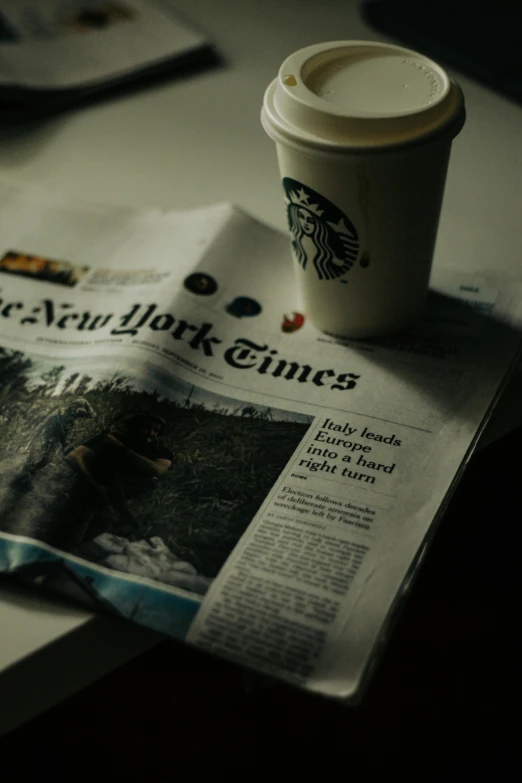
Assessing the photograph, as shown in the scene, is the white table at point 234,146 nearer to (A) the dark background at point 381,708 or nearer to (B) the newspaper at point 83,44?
(B) the newspaper at point 83,44

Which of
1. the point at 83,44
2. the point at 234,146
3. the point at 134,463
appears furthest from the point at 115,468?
the point at 83,44

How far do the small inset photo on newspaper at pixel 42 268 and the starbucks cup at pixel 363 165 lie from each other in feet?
0.62

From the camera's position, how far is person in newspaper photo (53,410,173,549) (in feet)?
1.26

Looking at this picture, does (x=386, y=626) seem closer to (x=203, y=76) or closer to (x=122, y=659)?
(x=122, y=659)

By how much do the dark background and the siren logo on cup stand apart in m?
0.39

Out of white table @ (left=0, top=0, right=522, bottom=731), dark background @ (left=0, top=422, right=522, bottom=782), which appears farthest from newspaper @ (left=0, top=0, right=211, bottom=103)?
dark background @ (left=0, top=422, right=522, bottom=782)

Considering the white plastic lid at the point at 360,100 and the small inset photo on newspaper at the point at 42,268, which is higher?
the white plastic lid at the point at 360,100

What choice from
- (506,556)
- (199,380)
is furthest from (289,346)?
(506,556)

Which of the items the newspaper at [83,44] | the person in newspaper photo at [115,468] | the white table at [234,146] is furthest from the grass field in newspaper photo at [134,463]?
the newspaper at [83,44]

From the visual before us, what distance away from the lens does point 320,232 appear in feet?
1.43

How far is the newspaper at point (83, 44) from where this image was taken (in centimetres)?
70

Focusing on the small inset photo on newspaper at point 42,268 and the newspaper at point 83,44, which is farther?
the newspaper at point 83,44

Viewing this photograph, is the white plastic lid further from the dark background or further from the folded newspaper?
the dark background

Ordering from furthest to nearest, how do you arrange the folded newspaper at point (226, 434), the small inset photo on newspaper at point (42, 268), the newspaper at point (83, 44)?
1. the newspaper at point (83, 44)
2. the small inset photo on newspaper at point (42, 268)
3. the folded newspaper at point (226, 434)
